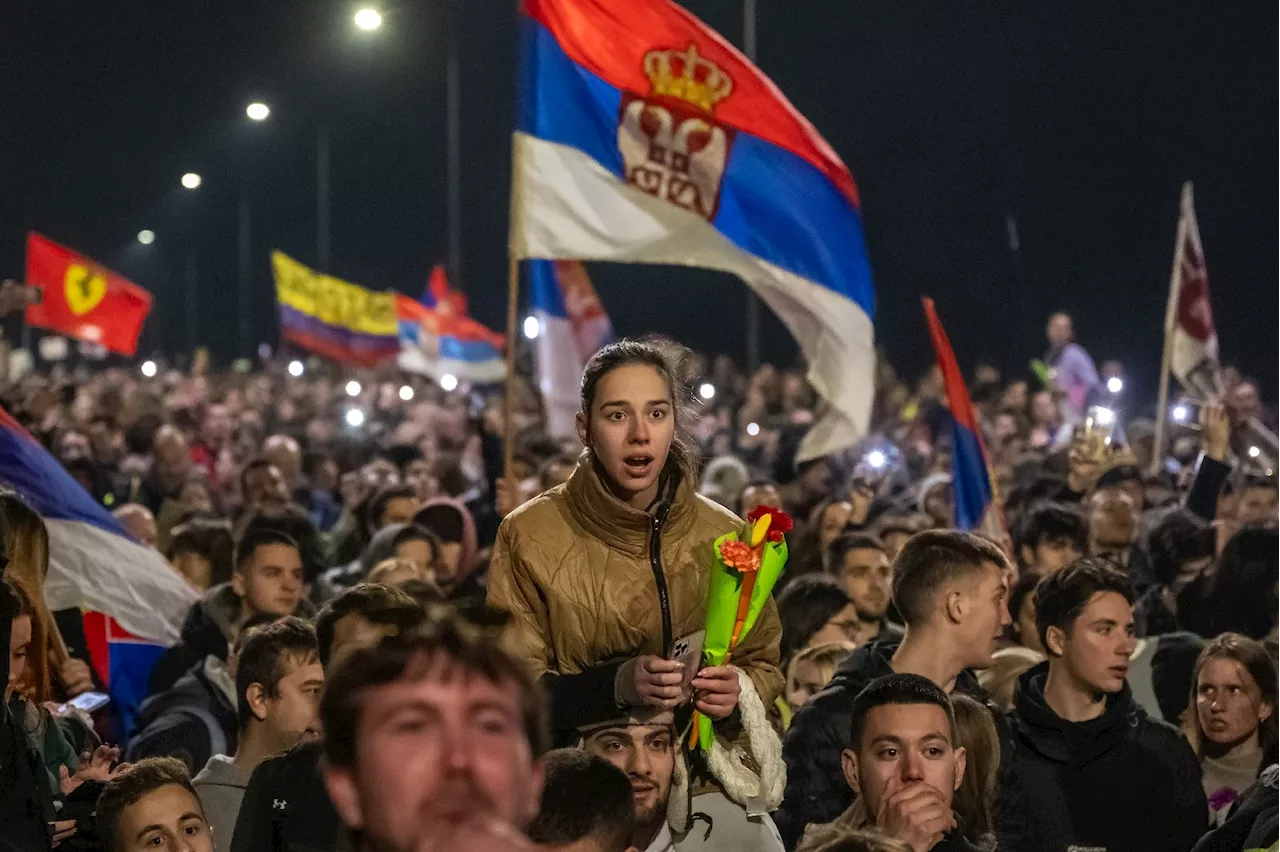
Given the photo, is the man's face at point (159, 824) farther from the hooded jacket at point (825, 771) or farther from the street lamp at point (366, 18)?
the street lamp at point (366, 18)

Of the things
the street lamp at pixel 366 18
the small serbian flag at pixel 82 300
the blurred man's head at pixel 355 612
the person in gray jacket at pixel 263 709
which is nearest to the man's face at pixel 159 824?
the blurred man's head at pixel 355 612

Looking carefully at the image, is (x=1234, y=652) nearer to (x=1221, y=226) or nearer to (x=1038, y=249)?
(x=1221, y=226)

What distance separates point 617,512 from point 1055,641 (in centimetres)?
239

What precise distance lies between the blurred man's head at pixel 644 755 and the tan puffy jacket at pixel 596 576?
0.18 metres

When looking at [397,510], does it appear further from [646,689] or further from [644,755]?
[646,689]

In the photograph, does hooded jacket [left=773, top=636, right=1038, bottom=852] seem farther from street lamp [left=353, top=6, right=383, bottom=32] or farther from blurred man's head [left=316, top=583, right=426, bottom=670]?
A: street lamp [left=353, top=6, right=383, bottom=32]

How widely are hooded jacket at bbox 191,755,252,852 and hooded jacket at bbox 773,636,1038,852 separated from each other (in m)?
1.69

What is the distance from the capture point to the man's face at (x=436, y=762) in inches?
76.0

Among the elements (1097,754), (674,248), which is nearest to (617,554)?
(1097,754)

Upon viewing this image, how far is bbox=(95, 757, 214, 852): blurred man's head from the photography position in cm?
491

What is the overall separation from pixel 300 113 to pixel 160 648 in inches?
1865

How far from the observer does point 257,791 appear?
491cm

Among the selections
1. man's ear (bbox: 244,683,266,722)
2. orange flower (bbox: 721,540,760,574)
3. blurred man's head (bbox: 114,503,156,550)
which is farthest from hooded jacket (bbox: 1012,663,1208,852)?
blurred man's head (bbox: 114,503,156,550)

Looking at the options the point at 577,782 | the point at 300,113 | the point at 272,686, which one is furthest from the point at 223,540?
the point at 300,113
